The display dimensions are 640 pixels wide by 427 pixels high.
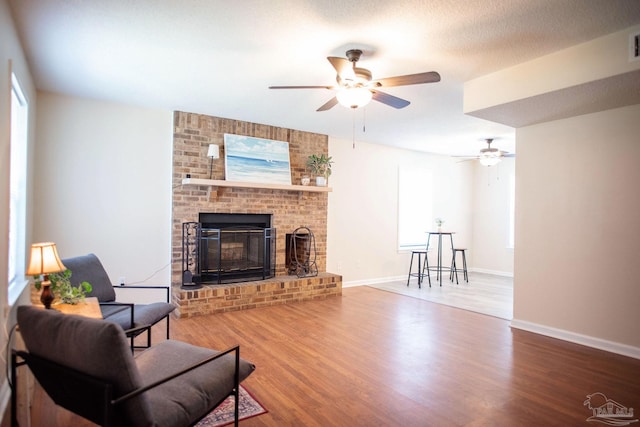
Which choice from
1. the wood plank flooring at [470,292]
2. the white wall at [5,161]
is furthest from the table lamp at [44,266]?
the wood plank flooring at [470,292]

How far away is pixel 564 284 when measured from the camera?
3.81 meters

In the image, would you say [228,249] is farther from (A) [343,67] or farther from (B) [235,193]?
(A) [343,67]

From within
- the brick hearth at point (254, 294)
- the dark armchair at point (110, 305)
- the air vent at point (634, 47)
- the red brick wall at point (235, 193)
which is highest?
the air vent at point (634, 47)

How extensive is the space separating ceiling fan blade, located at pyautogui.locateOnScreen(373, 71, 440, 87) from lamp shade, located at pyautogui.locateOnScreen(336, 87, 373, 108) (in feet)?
0.39

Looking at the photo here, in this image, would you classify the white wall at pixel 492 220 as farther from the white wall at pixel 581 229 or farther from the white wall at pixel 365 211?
the white wall at pixel 581 229

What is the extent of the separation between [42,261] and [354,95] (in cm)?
241

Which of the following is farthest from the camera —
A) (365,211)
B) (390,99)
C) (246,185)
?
(365,211)

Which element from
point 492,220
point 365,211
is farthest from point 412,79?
point 492,220

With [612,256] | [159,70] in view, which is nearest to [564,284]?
[612,256]

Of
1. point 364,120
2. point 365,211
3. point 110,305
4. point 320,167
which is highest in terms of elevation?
point 364,120

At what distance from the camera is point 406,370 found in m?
2.94

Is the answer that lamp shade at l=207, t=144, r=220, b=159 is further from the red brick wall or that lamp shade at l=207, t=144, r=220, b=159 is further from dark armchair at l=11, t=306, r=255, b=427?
dark armchair at l=11, t=306, r=255, b=427

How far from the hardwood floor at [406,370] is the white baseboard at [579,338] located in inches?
4.1

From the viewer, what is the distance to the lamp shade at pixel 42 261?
2.12 m
